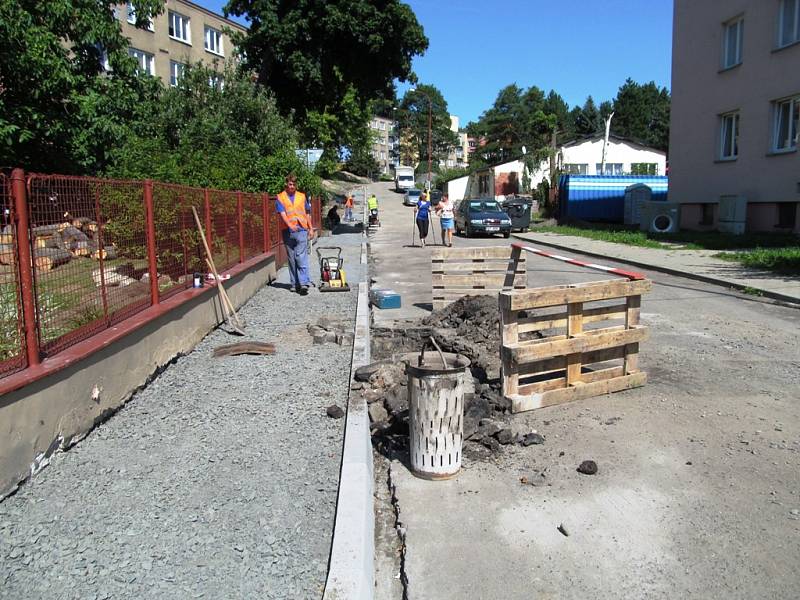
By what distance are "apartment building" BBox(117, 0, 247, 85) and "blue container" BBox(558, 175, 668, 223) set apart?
20.6 meters

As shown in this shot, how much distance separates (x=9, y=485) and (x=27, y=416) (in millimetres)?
409

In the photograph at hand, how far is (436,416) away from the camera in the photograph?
420cm

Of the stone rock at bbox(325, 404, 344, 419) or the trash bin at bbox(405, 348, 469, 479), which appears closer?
the trash bin at bbox(405, 348, 469, 479)

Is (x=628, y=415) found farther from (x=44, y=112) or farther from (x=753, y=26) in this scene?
(x=753, y=26)

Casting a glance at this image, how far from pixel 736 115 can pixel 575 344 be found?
20.8m

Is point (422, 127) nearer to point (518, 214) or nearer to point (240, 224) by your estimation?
point (518, 214)

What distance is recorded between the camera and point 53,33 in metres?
14.4

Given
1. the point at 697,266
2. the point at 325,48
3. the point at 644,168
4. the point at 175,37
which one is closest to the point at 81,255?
the point at 697,266

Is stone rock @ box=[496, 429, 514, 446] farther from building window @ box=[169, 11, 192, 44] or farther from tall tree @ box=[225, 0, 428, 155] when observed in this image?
building window @ box=[169, 11, 192, 44]

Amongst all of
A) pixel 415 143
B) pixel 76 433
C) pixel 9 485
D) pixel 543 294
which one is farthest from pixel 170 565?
pixel 415 143

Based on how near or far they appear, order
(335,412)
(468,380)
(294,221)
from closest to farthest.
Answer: (335,412), (468,380), (294,221)

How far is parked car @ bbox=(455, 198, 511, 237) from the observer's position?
90.3 feet

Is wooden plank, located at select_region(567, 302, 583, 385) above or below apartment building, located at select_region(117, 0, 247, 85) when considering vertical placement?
below

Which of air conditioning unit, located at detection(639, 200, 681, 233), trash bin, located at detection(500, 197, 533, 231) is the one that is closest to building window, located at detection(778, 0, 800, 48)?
air conditioning unit, located at detection(639, 200, 681, 233)
